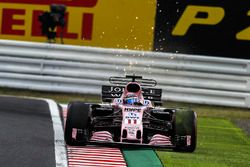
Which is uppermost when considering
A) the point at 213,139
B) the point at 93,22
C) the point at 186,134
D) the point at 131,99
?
the point at 93,22

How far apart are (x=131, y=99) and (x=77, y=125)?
3.15 ft

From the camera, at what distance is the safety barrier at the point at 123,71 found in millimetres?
18328

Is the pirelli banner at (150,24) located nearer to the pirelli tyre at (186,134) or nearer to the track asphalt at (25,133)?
the track asphalt at (25,133)

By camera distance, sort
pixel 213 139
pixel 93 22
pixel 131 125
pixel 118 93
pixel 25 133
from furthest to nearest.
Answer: pixel 93 22 < pixel 213 139 < pixel 118 93 < pixel 25 133 < pixel 131 125

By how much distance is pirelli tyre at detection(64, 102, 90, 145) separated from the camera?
11.1 metres

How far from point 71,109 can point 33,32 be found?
10.00 metres

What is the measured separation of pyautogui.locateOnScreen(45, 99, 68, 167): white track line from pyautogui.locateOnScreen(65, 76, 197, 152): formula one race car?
0.99ft

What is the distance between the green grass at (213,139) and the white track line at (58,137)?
1127 mm

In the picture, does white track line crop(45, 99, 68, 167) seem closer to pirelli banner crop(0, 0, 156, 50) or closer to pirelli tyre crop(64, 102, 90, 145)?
pirelli tyre crop(64, 102, 90, 145)

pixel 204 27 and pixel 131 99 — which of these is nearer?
pixel 131 99

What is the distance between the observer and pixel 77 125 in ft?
37.0

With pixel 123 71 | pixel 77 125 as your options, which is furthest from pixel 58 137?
pixel 123 71

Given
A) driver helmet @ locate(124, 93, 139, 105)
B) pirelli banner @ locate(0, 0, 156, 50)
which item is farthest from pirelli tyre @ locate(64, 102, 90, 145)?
pirelli banner @ locate(0, 0, 156, 50)

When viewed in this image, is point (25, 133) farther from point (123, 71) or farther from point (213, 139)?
point (123, 71)
